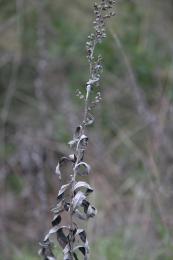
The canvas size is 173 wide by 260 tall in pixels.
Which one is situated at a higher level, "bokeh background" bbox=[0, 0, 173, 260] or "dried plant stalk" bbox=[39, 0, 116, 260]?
"bokeh background" bbox=[0, 0, 173, 260]

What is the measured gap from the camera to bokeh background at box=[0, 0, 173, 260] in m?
4.02

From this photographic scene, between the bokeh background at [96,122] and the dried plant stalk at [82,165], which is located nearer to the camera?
the dried plant stalk at [82,165]

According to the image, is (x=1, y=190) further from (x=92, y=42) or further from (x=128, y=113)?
(x=92, y=42)

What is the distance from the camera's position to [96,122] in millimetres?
5641

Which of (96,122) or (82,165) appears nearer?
(82,165)

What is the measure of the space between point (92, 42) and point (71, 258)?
523 mm

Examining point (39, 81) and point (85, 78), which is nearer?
point (39, 81)

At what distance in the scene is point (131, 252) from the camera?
360cm

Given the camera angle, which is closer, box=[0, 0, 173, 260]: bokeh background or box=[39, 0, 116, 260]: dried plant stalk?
box=[39, 0, 116, 260]: dried plant stalk

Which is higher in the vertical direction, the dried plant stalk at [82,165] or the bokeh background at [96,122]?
the bokeh background at [96,122]

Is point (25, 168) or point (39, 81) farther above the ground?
point (39, 81)

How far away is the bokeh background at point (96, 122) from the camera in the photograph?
13.2 ft

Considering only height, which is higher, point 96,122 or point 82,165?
point 96,122

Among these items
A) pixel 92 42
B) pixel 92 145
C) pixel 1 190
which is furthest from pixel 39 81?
pixel 92 42
